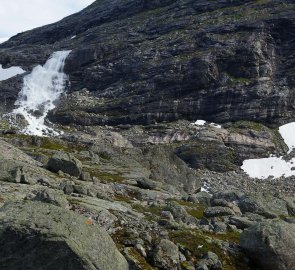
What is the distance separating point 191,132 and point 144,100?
21819 millimetres

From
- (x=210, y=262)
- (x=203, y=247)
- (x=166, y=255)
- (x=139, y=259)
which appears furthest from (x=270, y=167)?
(x=139, y=259)

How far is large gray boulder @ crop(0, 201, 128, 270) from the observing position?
45.7 feet

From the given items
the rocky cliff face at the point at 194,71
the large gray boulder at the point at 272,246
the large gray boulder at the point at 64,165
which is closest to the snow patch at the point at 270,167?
the rocky cliff face at the point at 194,71

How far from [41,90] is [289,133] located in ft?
290

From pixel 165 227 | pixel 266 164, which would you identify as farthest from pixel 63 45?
pixel 165 227

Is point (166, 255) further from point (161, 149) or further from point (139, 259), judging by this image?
point (161, 149)

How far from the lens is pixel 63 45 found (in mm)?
190625

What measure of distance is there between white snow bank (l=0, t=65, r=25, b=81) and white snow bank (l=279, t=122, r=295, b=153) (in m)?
105

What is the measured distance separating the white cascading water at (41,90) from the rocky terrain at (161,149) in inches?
156

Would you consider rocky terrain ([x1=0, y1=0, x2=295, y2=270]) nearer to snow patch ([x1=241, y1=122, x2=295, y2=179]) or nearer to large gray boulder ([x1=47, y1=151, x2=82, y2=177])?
large gray boulder ([x1=47, y1=151, x2=82, y2=177])

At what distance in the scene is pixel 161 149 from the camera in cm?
7381

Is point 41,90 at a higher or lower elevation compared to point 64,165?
higher

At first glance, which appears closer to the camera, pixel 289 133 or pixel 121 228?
pixel 121 228

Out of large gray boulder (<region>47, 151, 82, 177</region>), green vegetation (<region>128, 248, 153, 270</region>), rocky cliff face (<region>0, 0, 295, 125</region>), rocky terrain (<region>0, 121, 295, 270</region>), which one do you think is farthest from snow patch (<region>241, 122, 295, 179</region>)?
green vegetation (<region>128, 248, 153, 270</region>)
